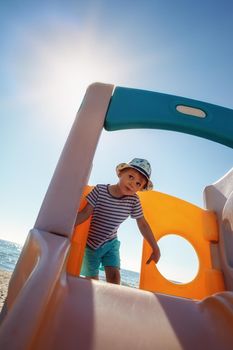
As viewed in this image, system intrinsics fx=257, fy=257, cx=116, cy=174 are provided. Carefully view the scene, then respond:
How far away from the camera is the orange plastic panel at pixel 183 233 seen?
1368 mm

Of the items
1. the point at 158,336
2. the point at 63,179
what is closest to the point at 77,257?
the point at 63,179

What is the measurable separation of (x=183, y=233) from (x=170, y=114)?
0.78 m

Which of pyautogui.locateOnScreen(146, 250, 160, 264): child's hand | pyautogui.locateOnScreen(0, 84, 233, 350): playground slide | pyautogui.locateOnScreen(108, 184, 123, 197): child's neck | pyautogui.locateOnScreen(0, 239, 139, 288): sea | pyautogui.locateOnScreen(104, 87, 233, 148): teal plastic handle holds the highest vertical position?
pyautogui.locateOnScreen(0, 239, 139, 288): sea

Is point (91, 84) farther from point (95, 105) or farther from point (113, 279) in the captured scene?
point (113, 279)

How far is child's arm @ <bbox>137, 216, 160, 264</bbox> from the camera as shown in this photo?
1379mm

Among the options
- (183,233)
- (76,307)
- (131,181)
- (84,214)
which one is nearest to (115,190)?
(131,181)

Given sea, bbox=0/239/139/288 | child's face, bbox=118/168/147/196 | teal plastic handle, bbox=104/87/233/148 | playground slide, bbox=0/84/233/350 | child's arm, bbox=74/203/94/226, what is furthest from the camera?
sea, bbox=0/239/139/288

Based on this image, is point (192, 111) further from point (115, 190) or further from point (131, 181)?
point (115, 190)

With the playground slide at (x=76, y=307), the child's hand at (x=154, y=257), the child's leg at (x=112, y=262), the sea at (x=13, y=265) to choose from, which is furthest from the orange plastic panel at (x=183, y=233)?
the sea at (x=13, y=265)

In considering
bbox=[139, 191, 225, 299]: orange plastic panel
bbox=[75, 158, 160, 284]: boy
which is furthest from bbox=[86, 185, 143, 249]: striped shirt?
bbox=[139, 191, 225, 299]: orange plastic panel

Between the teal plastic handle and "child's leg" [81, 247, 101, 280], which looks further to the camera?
"child's leg" [81, 247, 101, 280]

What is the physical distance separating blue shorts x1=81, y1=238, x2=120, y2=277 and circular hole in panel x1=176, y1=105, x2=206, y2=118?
0.81m

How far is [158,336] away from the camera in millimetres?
469

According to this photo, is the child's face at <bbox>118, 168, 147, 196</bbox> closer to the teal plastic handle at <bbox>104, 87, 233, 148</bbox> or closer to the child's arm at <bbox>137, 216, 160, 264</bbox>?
the child's arm at <bbox>137, 216, 160, 264</bbox>
